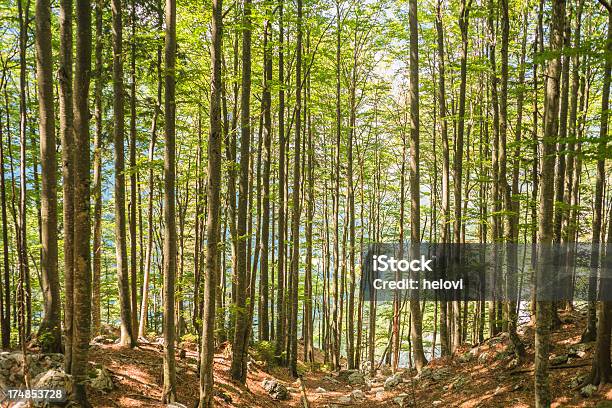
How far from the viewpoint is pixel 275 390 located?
38.3 ft

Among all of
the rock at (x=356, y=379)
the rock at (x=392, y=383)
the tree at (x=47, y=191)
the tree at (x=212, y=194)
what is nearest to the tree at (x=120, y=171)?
the tree at (x=47, y=191)

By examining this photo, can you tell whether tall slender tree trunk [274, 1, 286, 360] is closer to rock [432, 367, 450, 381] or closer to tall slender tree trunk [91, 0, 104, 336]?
tall slender tree trunk [91, 0, 104, 336]

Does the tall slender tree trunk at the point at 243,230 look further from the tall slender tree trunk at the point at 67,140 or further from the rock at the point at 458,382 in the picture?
the rock at the point at 458,382

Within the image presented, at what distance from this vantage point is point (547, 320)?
6582mm

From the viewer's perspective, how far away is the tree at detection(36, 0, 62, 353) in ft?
24.9

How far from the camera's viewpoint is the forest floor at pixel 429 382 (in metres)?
7.76

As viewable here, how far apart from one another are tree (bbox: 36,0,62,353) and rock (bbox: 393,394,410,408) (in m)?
8.24

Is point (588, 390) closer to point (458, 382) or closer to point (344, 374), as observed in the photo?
point (458, 382)

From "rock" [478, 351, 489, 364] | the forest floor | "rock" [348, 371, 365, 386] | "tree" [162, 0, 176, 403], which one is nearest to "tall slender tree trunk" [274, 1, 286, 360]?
the forest floor

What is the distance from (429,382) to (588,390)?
18.2 feet

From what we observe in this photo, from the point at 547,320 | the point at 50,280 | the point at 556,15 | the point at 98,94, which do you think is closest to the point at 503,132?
the point at 556,15

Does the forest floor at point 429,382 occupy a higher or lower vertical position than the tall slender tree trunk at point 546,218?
Result: lower

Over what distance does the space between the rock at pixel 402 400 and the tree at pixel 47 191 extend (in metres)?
8.24

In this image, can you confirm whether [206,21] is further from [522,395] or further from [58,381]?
[522,395]
